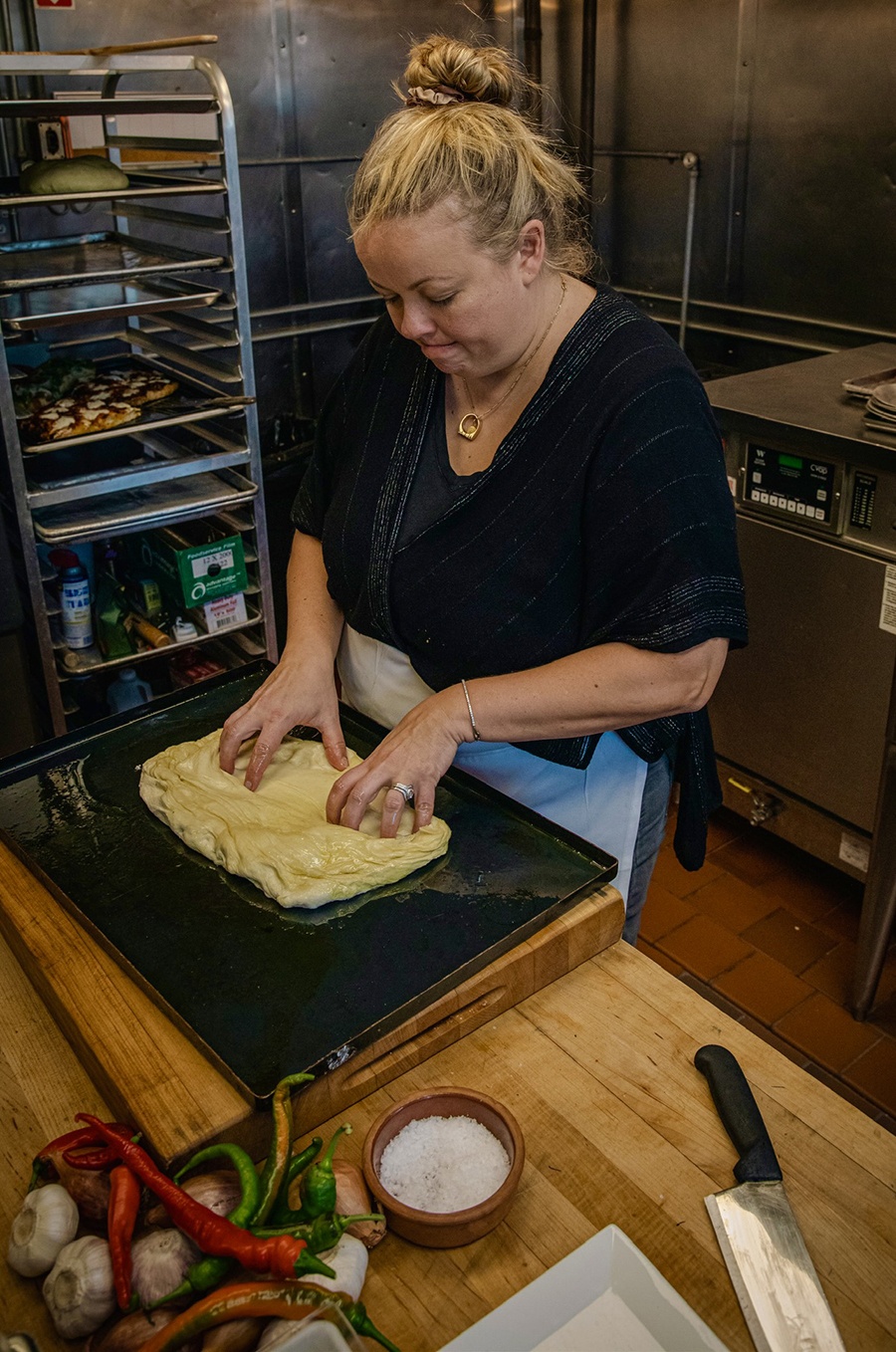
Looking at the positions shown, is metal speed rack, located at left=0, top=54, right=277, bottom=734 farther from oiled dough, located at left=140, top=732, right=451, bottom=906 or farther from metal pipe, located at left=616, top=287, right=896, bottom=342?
metal pipe, located at left=616, top=287, right=896, bottom=342

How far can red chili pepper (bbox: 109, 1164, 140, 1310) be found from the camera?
3.03 feet

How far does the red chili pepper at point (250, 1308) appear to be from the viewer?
33.8 inches

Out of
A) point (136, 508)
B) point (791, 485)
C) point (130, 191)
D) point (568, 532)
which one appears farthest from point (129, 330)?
point (568, 532)

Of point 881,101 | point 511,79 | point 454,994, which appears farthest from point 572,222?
point 881,101

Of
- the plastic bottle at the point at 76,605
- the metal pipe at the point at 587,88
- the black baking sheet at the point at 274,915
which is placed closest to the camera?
the black baking sheet at the point at 274,915

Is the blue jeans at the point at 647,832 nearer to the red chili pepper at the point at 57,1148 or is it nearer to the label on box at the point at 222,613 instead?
the red chili pepper at the point at 57,1148

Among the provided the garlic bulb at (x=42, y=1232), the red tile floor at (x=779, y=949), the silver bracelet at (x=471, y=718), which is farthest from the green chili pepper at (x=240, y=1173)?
the red tile floor at (x=779, y=949)

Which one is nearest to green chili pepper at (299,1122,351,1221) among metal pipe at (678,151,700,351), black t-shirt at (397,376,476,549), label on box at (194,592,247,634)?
black t-shirt at (397,376,476,549)

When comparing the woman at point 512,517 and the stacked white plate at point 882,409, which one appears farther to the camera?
the stacked white plate at point 882,409

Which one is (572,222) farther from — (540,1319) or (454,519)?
(540,1319)

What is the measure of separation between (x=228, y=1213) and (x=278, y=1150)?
67 mm

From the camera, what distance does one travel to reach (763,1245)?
1012 millimetres

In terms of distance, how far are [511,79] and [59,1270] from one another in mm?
1503

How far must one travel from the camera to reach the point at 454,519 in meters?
1.62
